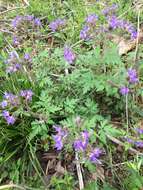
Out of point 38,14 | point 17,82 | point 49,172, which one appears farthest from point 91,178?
point 38,14

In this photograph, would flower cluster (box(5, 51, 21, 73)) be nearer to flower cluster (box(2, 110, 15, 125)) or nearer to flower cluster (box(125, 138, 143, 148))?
flower cluster (box(2, 110, 15, 125))

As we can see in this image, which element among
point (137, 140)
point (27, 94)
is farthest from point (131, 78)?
point (27, 94)

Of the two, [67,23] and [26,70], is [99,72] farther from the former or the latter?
[67,23]

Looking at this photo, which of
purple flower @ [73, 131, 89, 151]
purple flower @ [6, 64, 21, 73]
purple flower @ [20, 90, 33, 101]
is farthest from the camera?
purple flower @ [6, 64, 21, 73]

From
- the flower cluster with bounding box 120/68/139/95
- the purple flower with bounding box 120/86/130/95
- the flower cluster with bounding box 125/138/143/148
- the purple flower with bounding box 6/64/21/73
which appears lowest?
the flower cluster with bounding box 125/138/143/148

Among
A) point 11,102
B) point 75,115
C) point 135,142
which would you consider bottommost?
point 135,142

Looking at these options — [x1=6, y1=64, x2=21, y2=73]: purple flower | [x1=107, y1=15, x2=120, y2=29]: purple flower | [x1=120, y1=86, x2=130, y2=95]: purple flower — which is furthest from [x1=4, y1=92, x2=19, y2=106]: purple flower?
[x1=107, y1=15, x2=120, y2=29]: purple flower

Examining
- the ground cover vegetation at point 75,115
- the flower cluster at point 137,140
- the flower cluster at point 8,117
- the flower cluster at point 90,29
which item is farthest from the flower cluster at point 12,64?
the flower cluster at point 137,140

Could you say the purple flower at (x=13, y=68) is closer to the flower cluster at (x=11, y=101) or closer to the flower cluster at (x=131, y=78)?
the flower cluster at (x=11, y=101)

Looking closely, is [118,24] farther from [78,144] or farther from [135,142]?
[78,144]
